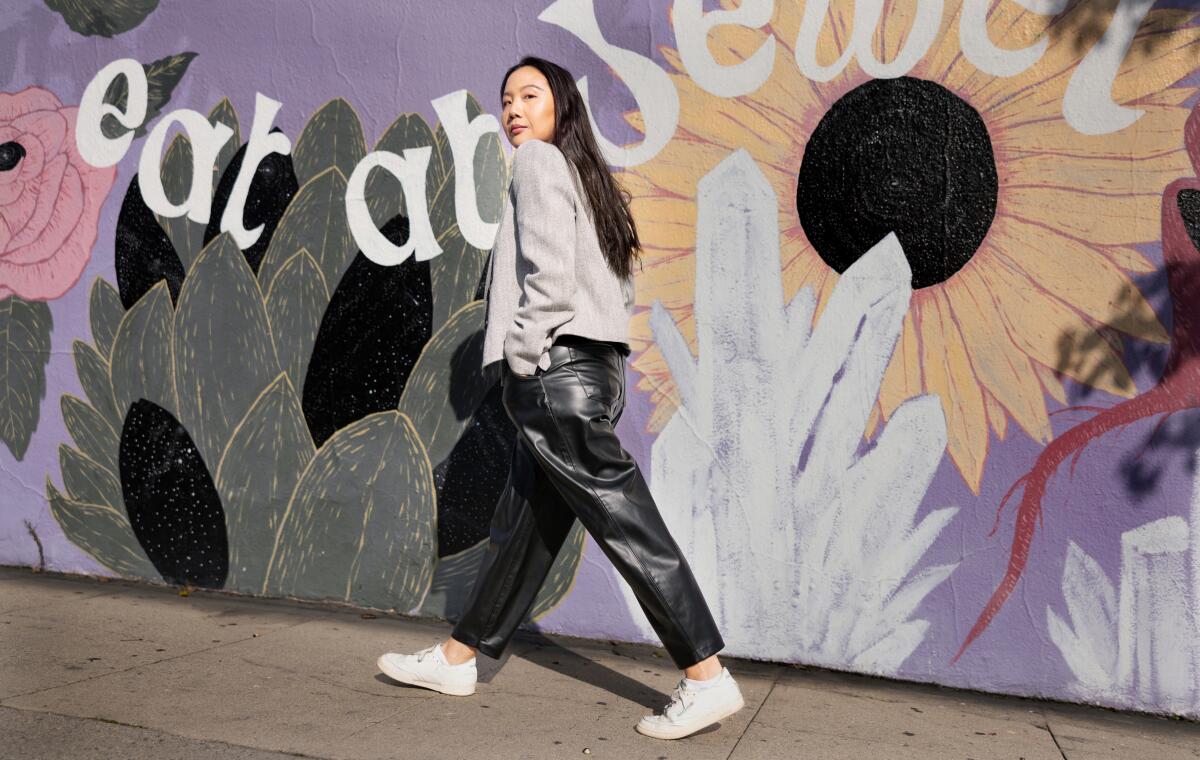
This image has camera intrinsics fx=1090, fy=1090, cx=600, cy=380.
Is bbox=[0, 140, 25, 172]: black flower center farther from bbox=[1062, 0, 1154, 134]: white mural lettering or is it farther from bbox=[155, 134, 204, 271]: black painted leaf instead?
bbox=[1062, 0, 1154, 134]: white mural lettering

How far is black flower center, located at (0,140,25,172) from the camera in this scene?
4.91 m

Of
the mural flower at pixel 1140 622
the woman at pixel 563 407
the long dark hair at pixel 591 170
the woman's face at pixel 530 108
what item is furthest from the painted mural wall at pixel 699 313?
the woman's face at pixel 530 108

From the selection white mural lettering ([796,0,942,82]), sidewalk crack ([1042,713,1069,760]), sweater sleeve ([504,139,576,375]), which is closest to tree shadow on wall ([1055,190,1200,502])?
sidewalk crack ([1042,713,1069,760])

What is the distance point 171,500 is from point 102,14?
213 cm

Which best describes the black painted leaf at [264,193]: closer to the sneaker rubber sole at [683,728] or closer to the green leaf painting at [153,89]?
the green leaf painting at [153,89]

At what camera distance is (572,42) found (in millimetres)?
3969

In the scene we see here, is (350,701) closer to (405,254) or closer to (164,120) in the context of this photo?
(405,254)

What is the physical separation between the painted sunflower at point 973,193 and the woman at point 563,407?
707mm

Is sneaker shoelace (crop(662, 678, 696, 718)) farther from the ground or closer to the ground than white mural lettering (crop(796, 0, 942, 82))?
closer to the ground

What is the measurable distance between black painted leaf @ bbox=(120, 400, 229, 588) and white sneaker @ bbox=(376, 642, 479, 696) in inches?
61.0

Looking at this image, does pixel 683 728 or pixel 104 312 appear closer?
pixel 683 728

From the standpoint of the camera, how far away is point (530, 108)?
3.23 metres

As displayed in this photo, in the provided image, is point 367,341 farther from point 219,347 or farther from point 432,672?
point 432,672

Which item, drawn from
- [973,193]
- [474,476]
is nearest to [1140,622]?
[973,193]
